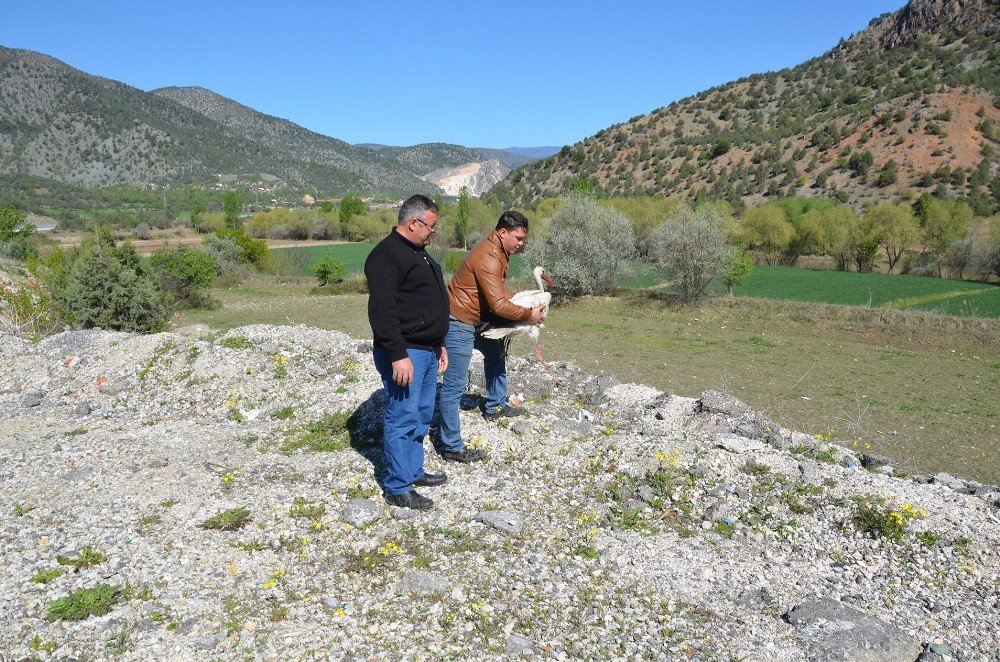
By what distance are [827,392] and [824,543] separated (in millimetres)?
10686

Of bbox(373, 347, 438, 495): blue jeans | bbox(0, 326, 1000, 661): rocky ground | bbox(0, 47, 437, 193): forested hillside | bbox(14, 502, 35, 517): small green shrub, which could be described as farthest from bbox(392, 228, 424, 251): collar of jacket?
bbox(0, 47, 437, 193): forested hillside

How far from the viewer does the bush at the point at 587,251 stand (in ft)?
106

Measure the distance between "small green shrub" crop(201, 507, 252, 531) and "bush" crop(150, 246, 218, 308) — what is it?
964 inches

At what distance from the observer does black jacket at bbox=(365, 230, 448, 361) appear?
14.8 feet

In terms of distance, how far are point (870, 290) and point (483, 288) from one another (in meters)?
31.3

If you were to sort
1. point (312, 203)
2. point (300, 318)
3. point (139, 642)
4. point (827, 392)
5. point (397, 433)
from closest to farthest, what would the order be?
1. point (139, 642)
2. point (397, 433)
3. point (827, 392)
4. point (300, 318)
5. point (312, 203)

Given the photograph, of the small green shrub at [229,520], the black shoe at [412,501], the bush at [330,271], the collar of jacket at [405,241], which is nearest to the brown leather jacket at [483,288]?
the collar of jacket at [405,241]

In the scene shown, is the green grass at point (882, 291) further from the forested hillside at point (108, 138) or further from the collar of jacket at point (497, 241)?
the forested hillside at point (108, 138)

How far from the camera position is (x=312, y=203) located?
392 ft

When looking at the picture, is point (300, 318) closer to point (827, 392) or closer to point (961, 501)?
point (827, 392)

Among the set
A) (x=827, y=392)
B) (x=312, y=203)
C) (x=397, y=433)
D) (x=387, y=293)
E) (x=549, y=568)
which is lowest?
(x=827, y=392)

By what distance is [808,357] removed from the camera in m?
18.7

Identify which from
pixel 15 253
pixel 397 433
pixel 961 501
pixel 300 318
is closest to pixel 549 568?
pixel 397 433

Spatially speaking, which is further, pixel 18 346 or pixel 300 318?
pixel 300 318
